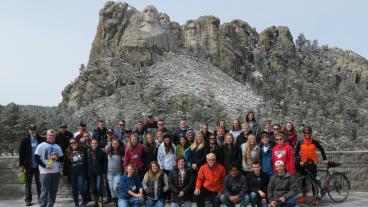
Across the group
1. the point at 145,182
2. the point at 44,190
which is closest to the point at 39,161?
the point at 44,190

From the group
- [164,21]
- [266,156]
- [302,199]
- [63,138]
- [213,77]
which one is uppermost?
[164,21]

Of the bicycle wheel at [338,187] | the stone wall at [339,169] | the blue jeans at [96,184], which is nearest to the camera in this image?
the blue jeans at [96,184]

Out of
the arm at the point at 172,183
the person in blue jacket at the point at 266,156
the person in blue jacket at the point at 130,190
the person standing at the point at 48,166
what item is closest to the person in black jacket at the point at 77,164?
the person standing at the point at 48,166

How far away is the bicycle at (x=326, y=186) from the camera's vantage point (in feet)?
30.8

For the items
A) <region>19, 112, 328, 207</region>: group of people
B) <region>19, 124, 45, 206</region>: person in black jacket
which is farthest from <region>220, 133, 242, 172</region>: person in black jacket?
<region>19, 124, 45, 206</region>: person in black jacket

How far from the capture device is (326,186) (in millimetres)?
9672

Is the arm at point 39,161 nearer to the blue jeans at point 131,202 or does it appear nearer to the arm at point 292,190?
the blue jeans at point 131,202

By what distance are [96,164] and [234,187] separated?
9.25 ft

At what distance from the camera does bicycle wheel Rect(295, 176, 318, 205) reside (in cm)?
933

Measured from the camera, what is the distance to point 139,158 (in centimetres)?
925

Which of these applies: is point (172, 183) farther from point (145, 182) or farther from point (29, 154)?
point (29, 154)

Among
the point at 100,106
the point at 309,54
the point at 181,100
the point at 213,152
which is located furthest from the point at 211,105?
the point at 309,54

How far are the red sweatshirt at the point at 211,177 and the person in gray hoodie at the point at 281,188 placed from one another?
0.91 metres

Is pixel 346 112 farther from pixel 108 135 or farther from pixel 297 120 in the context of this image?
pixel 108 135
